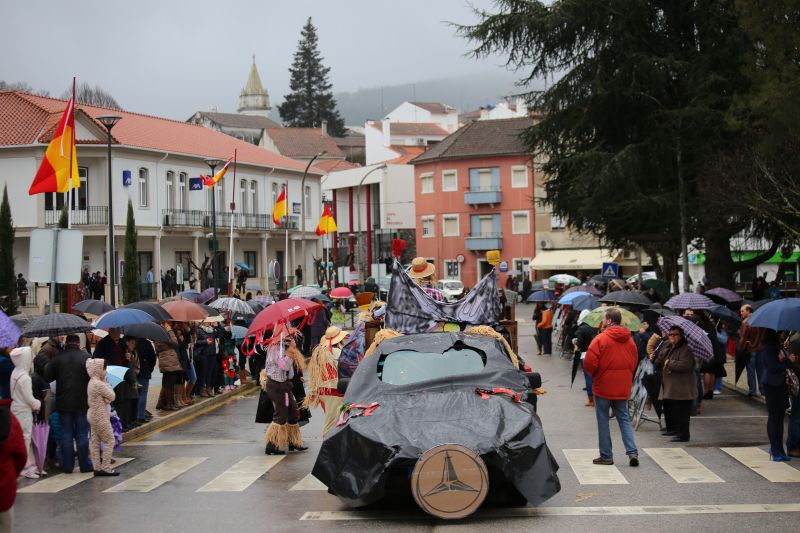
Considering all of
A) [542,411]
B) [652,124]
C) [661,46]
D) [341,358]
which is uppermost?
[661,46]

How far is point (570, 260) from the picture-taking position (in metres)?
74.6

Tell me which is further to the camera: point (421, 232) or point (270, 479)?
point (421, 232)

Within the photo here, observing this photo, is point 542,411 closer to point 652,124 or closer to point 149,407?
point 149,407

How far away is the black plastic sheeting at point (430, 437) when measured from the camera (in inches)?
399

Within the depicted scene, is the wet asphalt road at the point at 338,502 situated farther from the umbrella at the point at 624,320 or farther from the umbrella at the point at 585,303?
the umbrella at the point at 585,303

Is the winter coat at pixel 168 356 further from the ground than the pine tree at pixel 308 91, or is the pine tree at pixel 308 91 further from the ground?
the pine tree at pixel 308 91

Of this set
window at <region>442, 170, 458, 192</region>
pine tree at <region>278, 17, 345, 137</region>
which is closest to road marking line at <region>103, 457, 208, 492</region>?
window at <region>442, 170, 458, 192</region>

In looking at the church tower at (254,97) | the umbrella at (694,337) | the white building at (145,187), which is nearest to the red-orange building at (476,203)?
the white building at (145,187)

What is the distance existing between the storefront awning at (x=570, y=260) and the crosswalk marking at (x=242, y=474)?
58990 millimetres

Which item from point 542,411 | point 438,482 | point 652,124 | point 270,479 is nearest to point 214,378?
point 542,411

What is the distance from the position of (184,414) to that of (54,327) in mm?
5940

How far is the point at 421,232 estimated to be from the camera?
86312 mm

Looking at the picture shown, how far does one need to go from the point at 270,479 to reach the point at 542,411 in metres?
7.44

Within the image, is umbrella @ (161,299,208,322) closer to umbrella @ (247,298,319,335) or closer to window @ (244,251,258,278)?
umbrella @ (247,298,319,335)
